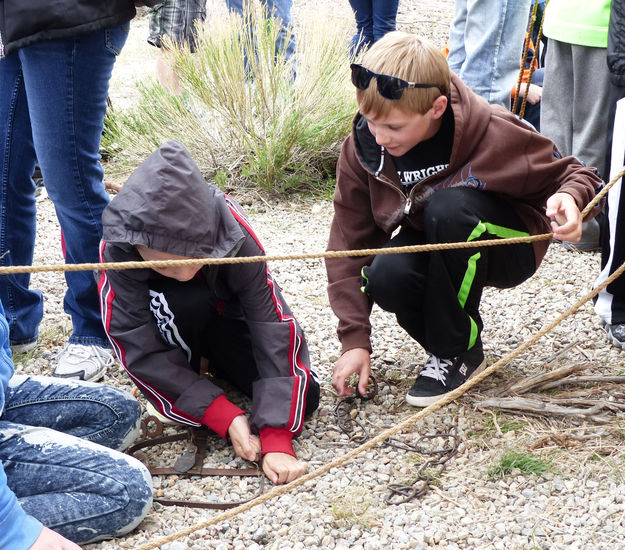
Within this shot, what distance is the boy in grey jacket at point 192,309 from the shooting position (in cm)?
189

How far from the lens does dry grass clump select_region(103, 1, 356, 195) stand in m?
4.12

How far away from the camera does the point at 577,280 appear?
3.13 meters

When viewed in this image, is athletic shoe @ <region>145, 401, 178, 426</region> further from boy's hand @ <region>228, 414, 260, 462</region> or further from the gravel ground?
boy's hand @ <region>228, 414, 260, 462</region>

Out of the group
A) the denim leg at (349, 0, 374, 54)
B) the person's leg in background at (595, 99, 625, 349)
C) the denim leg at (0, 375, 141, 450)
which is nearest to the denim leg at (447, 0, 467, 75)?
the denim leg at (349, 0, 374, 54)

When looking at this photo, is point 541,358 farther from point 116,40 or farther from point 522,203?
point 116,40

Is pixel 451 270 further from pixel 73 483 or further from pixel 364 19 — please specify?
pixel 364 19

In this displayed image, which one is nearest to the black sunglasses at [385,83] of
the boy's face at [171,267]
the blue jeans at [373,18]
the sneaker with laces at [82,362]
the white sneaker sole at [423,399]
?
the boy's face at [171,267]

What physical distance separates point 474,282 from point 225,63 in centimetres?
241

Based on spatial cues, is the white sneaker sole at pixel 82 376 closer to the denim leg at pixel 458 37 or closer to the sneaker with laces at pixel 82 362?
the sneaker with laces at pixel 82 362

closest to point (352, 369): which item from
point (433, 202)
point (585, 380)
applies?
point (433, 202)

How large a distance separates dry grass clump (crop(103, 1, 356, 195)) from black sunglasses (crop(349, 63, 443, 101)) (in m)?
2.12

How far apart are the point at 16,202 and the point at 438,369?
4.95 feet

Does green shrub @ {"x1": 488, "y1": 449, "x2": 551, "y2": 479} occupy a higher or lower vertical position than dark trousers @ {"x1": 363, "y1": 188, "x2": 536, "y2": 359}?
lower

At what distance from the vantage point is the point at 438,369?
2330 millimetres
